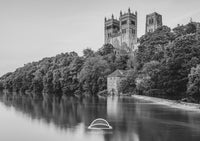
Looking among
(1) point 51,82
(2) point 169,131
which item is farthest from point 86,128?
(1) point 51,82

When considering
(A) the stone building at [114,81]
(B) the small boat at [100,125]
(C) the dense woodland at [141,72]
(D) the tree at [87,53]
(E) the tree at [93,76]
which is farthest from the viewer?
(D) the tree at [87,53]

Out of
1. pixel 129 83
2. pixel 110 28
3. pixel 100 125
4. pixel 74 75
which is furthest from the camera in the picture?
pixel 110 28

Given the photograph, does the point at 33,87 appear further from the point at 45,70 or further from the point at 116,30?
the point at 116,30

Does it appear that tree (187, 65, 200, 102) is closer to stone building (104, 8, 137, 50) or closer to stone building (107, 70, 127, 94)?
stone building (107, 70, 127, 94)

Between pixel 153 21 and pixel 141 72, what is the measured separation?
10588 cm

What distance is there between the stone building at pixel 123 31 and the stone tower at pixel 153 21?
8.85 metres

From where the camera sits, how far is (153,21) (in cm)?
17788

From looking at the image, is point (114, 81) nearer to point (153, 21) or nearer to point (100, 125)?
point (100, 125)

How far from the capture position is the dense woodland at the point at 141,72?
175 ft

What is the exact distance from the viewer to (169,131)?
22719mm

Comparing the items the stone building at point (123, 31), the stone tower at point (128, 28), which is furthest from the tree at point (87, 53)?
the stone tower at point (128, 28)

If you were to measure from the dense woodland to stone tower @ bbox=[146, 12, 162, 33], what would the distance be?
55.9 meters

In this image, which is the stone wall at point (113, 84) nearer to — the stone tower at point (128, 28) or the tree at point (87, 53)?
the tree at point (87, 53)

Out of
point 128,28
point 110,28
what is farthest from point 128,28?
point 110,28
